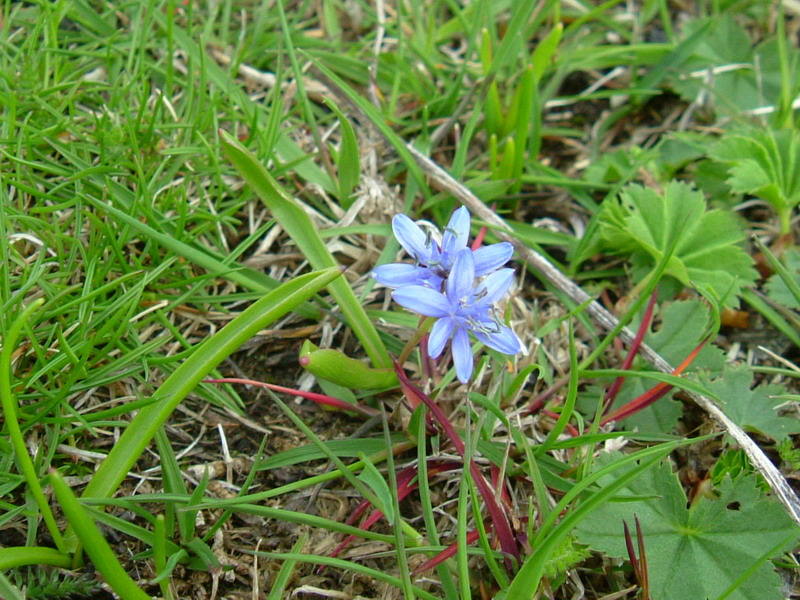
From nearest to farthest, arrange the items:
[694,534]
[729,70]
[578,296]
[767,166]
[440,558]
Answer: [440,558] < [694,534] < [578,296] < [767,166] < [729,70]

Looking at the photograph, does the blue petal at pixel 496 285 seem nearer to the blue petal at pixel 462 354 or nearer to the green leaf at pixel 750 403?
the blue petal at pixel 462 354

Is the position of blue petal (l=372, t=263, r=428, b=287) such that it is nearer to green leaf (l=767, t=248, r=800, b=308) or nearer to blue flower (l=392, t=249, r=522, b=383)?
blue flower (l=392, t=249, r=522, b=383)

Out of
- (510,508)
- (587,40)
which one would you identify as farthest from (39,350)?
(587,40)

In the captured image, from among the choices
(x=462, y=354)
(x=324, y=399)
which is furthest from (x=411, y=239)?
(x=324, y=399)

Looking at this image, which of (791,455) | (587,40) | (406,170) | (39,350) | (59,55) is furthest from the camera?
(587,40)

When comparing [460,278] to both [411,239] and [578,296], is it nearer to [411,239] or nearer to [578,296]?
[411,239]

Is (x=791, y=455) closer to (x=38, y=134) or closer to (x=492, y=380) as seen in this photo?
(x=492, y=380)

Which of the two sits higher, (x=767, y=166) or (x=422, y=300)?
(x=767, y=166)

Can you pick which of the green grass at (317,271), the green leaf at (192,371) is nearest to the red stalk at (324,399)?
the green grass at (317,271)
